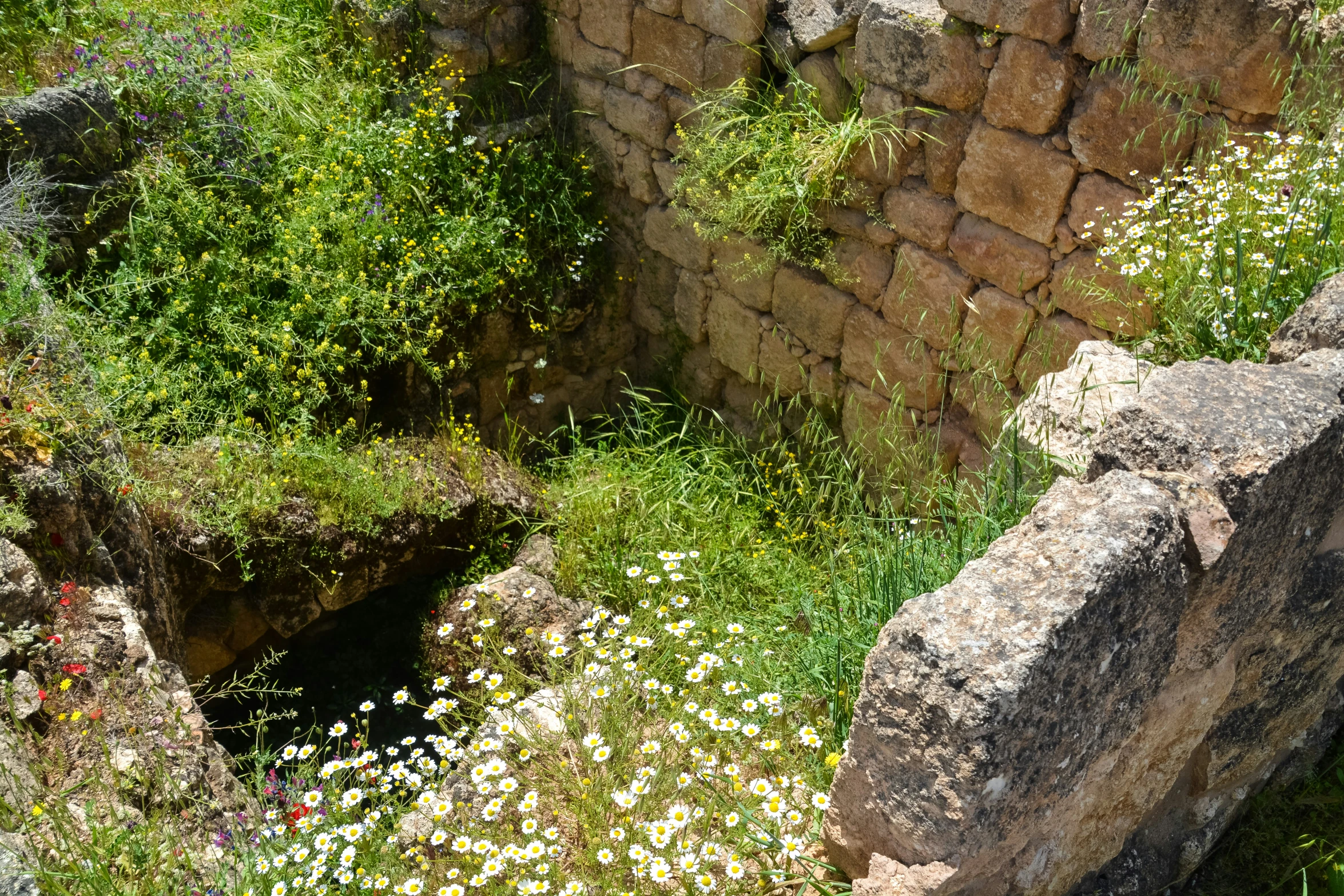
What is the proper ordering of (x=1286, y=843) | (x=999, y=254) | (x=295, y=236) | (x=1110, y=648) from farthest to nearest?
(x=295, y=236)
(x=999, y=254)
(x=1286, y=843)
(x=1110, y=648)

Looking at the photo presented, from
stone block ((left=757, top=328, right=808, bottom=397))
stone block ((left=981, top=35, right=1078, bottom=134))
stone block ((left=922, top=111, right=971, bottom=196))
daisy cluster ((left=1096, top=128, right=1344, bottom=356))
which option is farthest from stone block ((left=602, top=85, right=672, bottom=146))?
daisy cluster ((left=1096, top=128, right=1344, bottom=356))

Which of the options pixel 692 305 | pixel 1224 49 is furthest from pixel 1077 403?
pixel 692 305

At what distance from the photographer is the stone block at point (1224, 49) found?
2947 mm

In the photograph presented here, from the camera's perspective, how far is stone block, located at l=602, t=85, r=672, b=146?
501 cm

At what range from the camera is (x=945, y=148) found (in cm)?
386

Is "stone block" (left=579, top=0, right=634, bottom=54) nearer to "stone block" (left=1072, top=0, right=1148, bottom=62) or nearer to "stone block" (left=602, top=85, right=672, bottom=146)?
"stone block" (left=602, top=85, right=672, bottom=146)

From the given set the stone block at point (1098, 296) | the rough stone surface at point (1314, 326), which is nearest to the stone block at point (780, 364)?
the stone block at point (1098, 296)

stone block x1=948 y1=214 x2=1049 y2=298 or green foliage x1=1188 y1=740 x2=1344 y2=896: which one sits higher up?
stone block x1=948 y1=214 x2=1049 y2=298

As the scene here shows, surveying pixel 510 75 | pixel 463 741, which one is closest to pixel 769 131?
pixel 510 75

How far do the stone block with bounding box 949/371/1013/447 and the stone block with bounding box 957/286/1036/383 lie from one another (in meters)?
0.06

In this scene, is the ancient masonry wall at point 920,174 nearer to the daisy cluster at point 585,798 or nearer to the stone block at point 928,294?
the stone block at point 928,294

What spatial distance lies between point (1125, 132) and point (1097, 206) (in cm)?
26

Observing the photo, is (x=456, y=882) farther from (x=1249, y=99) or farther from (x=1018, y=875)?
(x=1249, y=99)

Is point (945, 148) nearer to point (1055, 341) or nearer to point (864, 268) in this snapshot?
point (864, 268)
